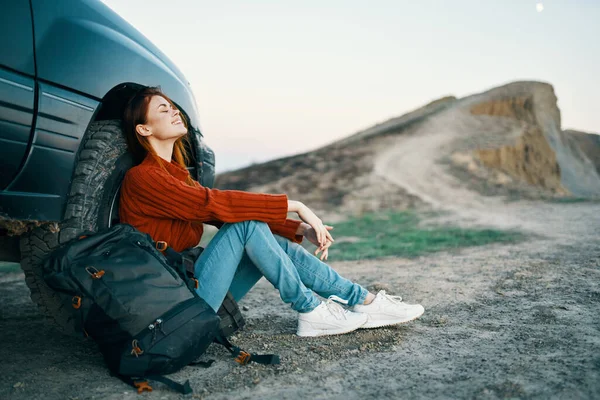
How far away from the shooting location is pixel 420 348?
250cm

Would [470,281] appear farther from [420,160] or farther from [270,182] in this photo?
[420,160]

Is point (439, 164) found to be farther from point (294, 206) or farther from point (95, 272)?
point (95, 272)

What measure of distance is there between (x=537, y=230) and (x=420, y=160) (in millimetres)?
10009

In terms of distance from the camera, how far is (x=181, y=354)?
2.09m

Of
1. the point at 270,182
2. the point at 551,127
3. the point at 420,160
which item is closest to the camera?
the point at 270,182

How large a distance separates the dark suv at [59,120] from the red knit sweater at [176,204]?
18cm

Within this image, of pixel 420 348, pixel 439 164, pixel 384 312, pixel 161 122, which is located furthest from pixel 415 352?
pixel 439 164

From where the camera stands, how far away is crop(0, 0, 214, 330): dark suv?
6.80 feet

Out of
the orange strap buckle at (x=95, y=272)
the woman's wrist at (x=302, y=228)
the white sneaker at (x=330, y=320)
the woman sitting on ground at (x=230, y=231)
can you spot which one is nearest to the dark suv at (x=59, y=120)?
the woman sitting on ground at (x=230, y=231)

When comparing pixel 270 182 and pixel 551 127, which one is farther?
pixel 551 127

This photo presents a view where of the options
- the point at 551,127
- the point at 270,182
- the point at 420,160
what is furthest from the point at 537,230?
the point at 551,127

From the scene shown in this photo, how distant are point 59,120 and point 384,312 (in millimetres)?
1877

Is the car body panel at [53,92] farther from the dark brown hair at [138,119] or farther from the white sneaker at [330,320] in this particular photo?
the white sneaker at [330,320]

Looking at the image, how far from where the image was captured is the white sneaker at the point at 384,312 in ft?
8.99
